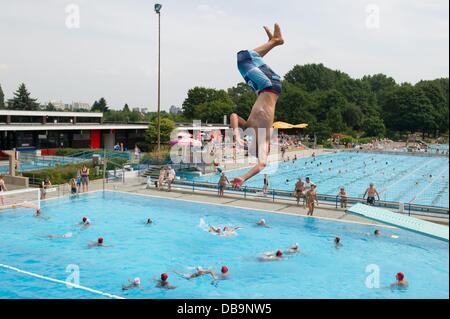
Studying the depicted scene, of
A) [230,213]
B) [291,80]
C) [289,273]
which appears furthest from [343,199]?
[291,80]

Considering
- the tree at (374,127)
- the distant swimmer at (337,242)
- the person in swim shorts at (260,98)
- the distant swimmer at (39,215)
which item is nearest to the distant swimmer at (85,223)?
the distant swimmer at (39,215)

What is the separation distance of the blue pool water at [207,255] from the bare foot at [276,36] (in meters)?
6.33

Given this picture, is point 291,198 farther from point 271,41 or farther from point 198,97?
point 198,97

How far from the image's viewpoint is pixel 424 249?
16.7 metres

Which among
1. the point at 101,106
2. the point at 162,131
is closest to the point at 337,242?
the point at 162,131

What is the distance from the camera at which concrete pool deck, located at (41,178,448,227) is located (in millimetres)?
21422

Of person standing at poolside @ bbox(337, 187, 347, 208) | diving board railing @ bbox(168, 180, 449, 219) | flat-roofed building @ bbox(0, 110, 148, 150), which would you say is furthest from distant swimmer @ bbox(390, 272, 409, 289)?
flat-roofed building @ bbox(0, 110, 148, 150)

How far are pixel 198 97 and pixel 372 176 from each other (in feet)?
183

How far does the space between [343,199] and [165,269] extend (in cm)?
1135

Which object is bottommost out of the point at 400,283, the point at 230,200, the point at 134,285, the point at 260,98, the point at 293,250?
the point at 134,285

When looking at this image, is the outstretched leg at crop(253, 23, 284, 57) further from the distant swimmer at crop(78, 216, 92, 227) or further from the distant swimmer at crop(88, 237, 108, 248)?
the distant swimmer at crop(78, 216, 92, 227)

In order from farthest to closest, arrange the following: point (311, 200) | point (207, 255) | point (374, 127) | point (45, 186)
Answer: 1. point (374, 127)
2. point (45, 186)
3. point (311, 200)
4. point (207, 255)

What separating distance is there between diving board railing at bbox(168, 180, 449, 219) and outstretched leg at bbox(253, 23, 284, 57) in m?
14.1

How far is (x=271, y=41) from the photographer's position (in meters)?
8.32
